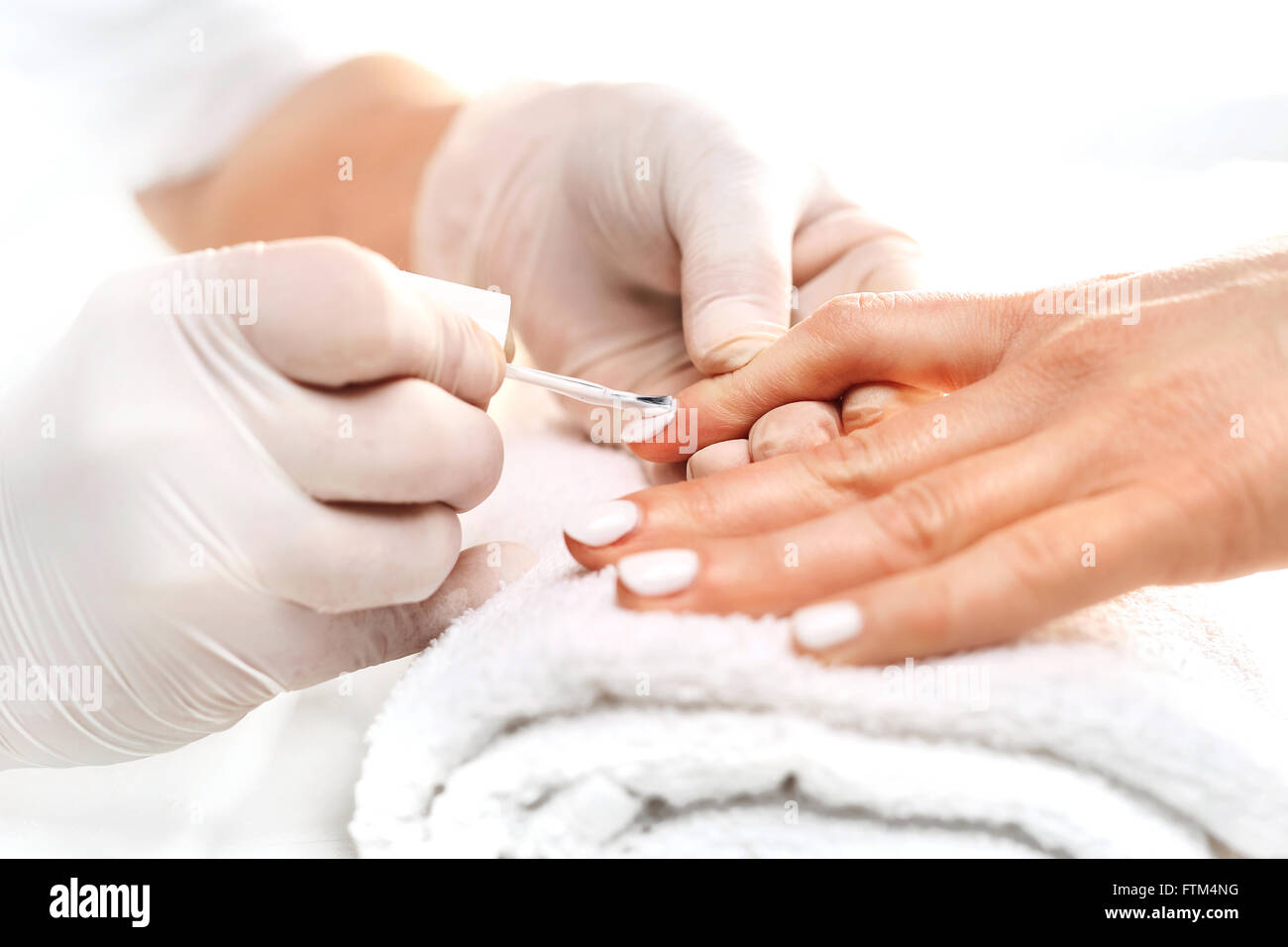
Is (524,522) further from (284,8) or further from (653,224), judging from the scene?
(284,8)

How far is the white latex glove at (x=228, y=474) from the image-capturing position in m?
0.59

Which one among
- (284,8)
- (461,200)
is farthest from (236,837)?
(284,8)

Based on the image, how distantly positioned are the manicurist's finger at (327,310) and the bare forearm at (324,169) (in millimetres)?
834

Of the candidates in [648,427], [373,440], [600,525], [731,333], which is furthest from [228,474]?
[731,333]

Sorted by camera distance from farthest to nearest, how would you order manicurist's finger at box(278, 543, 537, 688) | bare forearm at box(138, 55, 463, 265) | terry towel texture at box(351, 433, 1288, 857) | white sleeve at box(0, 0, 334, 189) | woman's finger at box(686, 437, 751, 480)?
bare forearm at box(138, 55, 463, 265) → white sleeve at box(0, 0, 334, 189) → woman's finger at box(686, 437, 751, 480) → manicurist's finger at box(278, 543, 537, 688) → terry towel texture at box(351, 433, 1288, 857)

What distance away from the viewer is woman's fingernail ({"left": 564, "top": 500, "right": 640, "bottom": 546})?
57 centimetres

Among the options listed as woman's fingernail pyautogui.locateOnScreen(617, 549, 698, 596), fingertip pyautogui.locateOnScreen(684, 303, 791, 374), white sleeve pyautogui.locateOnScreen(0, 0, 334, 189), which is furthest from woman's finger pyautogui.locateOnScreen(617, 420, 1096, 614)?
white sleeve pyautogui.locateOnScreen(0, 0, 334, 189)

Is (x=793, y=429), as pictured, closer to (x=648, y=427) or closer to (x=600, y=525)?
(x=648, y=427)

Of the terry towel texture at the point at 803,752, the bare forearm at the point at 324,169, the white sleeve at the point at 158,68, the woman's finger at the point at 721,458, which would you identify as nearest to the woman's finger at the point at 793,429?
the woman's finger at the point at 721,458

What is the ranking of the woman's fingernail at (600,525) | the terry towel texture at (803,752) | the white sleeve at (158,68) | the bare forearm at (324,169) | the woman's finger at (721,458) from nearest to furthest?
1. the terry towel texture at (803,752)
2. the woman's fingernail at (600,525)
3. the woman's finger at (721,458)
4. the white sleeve at (158,68)
5. the bare forearm at (324,169)

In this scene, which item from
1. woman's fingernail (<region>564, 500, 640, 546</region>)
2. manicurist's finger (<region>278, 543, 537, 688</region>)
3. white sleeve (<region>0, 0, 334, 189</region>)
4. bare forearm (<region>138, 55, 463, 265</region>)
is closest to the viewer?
woman's fingernail (<region>564, 500, 640, 546</region>)

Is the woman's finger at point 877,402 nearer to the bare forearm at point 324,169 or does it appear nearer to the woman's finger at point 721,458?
the woman's finger at point 721,458

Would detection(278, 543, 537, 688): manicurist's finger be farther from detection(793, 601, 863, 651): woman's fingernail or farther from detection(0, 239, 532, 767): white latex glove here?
detection(793, 601, 863, 651): woman's fingernail

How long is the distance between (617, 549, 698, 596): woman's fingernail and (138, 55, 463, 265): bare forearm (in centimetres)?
102
